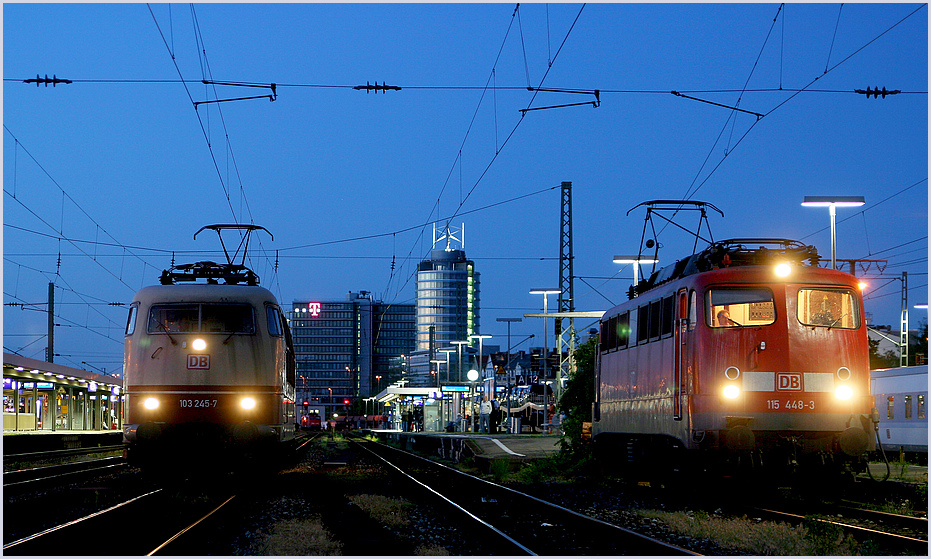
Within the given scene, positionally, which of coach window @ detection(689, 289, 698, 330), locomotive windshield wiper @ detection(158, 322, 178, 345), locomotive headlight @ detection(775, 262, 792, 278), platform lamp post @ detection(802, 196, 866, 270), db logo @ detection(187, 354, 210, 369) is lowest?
db logo @ detection(187, 354, 210, 369)

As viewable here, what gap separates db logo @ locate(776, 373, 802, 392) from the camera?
14.9 meters

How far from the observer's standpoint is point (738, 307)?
1548cm

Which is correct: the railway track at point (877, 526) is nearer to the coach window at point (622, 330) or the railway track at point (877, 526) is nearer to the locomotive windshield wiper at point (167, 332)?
the coach window at point (622, 330)

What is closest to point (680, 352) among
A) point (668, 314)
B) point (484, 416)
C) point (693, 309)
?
point (693, 309)

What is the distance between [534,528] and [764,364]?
4919 mm

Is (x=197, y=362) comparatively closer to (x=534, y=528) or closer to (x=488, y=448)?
(x=534, y=528)

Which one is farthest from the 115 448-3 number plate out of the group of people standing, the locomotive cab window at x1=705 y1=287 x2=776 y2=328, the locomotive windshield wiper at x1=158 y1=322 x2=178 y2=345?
the group of people standing

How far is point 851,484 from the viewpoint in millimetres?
15227

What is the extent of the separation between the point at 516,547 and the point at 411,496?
22.8ft

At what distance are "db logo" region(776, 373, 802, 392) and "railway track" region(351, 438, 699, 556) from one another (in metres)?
3.95

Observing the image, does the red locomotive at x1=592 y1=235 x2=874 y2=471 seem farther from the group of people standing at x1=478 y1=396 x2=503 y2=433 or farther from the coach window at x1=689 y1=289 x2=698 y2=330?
the group of people standing at x1=478 y1=396 x2=503 y2=433

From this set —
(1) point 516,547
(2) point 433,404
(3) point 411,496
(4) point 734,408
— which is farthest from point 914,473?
(2) point 433,404

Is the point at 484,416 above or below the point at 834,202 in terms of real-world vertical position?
below

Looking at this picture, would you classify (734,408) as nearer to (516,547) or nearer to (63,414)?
(516,547)
